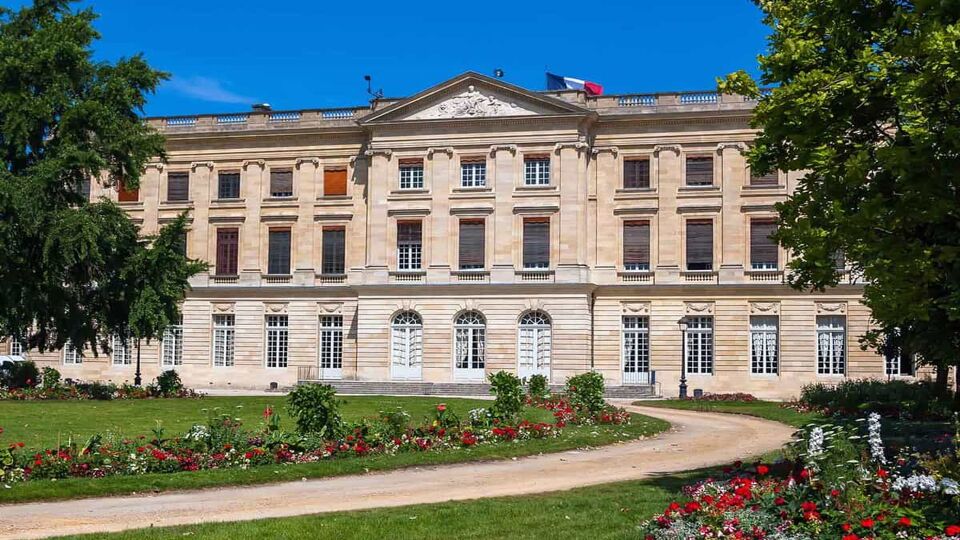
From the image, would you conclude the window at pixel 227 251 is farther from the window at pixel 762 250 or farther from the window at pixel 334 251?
the window at pixel 762 250

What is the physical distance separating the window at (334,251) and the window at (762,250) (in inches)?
699

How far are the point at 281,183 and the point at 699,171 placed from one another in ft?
61.4

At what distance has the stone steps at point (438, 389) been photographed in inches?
1625

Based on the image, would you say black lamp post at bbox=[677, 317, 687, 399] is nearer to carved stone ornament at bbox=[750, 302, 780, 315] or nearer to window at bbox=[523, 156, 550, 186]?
carved stone ornament at bbox=[750, 302, 780, 315]

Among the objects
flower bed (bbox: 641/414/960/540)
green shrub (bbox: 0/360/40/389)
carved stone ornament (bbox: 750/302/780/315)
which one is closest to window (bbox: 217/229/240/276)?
green shrub (bbox: 0/360/40/389)

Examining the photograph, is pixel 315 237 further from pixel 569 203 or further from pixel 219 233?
pixel 569 203

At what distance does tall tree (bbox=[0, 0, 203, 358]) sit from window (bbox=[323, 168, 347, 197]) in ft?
41.9

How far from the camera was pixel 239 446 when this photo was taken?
1686 centimetres

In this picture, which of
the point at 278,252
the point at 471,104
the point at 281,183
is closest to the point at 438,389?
the point at 278,252

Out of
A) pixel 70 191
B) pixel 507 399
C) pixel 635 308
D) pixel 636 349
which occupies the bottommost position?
pixel 507 399

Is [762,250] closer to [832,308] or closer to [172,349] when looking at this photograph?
[832,308]

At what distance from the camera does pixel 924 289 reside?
1179 cm

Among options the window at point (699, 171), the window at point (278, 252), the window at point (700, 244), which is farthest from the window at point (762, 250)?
the window at point (278, 252)

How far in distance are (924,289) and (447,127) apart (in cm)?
3438
